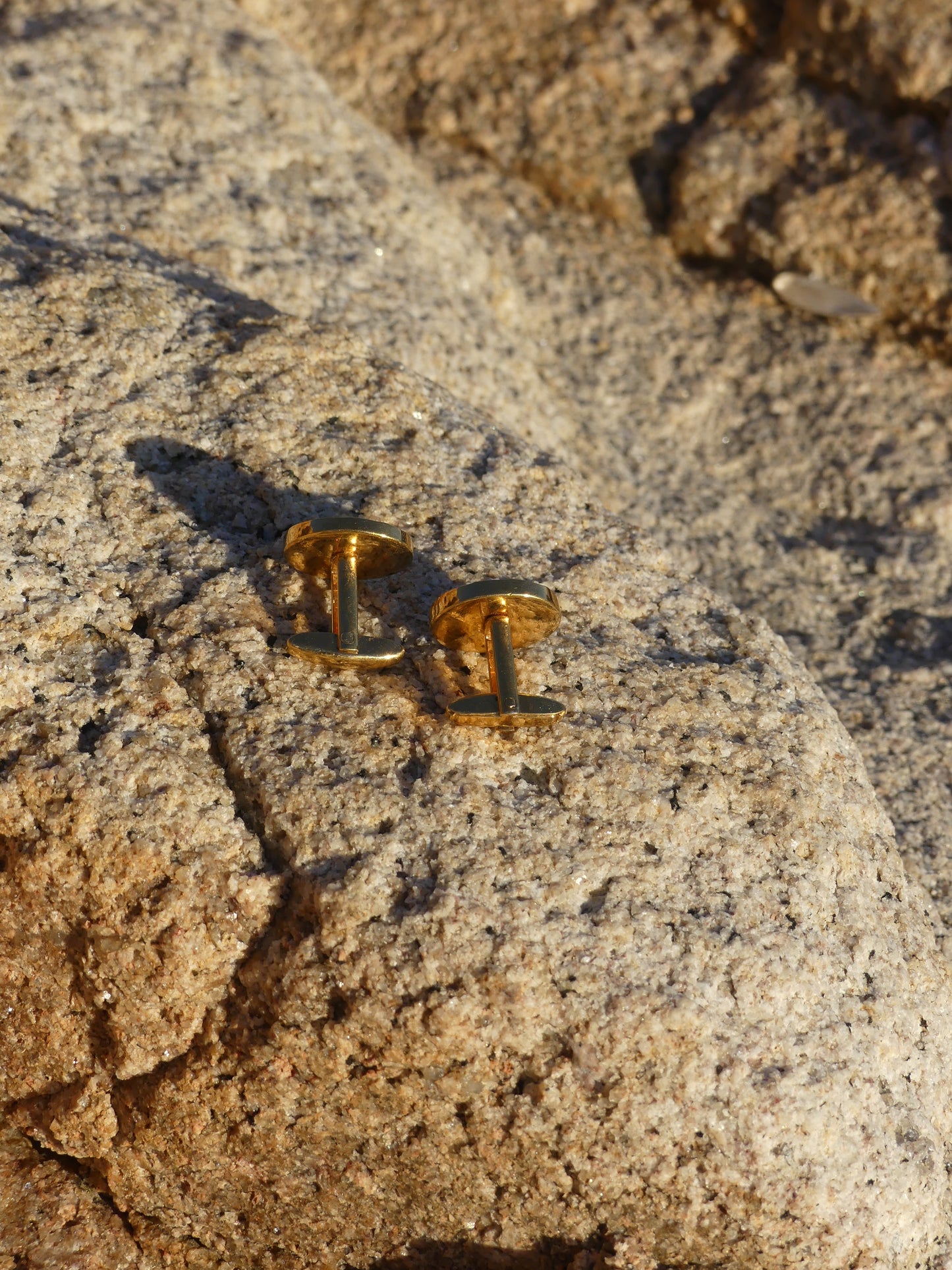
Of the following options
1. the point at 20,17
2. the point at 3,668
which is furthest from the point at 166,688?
the point at 20,17

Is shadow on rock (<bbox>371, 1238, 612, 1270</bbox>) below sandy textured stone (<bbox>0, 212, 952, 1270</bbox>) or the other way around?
below

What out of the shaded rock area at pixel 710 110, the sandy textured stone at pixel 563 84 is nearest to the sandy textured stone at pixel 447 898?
the shaded rock area at pixel 710 110

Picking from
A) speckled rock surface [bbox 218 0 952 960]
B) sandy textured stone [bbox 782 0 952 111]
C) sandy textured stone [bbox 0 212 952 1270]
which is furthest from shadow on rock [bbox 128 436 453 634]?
sandy textured stone [bbox 782 0 952 111]

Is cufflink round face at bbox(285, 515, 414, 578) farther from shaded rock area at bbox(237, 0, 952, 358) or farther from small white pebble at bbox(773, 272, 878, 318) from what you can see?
shaded rock area at bbox(237, 0, 952, 358)

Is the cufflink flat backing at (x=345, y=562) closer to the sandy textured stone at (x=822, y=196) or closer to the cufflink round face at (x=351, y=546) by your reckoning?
the cufflink round face at (x=351, y=546)

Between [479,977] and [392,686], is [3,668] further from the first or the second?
[479,977]

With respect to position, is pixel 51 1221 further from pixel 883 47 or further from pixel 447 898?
pixel 883 47
